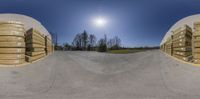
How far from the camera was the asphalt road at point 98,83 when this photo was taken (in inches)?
175

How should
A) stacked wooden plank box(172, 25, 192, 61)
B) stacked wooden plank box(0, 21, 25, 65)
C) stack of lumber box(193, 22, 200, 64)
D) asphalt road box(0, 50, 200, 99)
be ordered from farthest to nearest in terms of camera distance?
1. stacked wooden plank box(172, 25, 192, 61)
2. stack of lumber box(193, 22, 200, 64)
3. stacked wooden plank box(0, 21, 25, 65)
4. asphalt road box(0, 50, 200, 99)

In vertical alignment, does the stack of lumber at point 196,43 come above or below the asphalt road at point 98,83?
above

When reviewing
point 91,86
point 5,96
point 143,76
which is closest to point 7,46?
point 5,96

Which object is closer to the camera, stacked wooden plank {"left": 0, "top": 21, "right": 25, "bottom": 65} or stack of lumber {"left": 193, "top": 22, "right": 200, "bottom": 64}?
stacked wooden plank {"left": 0, "top": 21, "right": 25, "bottom": 65}

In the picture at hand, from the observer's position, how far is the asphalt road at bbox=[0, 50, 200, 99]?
4.45 meters

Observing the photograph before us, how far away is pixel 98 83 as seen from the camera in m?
5.46

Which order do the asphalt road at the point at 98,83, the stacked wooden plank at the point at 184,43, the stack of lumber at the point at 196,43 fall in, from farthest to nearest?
the stacked wooden plank at the point at 184,43, the stack of lumber at the point at 196,43, the asphalt road at the point at 98,83

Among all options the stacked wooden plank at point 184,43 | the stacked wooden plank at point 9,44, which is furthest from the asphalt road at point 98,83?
the stacked wooden plank at point 184,43

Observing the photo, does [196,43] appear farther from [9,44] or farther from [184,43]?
[9,44]

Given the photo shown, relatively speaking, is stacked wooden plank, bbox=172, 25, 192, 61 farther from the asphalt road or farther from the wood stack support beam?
the asphalt road

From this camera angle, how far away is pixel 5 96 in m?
4.28

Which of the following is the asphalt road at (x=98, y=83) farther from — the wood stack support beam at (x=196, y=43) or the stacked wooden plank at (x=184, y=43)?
the stacked wooden plank at (x=184, y=43)

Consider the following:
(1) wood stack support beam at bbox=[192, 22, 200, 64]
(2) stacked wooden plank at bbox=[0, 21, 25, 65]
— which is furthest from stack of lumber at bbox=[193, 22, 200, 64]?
(2) stacked wooden plank at bbox=[0, 21, 25, 65]

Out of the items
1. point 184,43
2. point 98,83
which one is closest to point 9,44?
point 98,83
